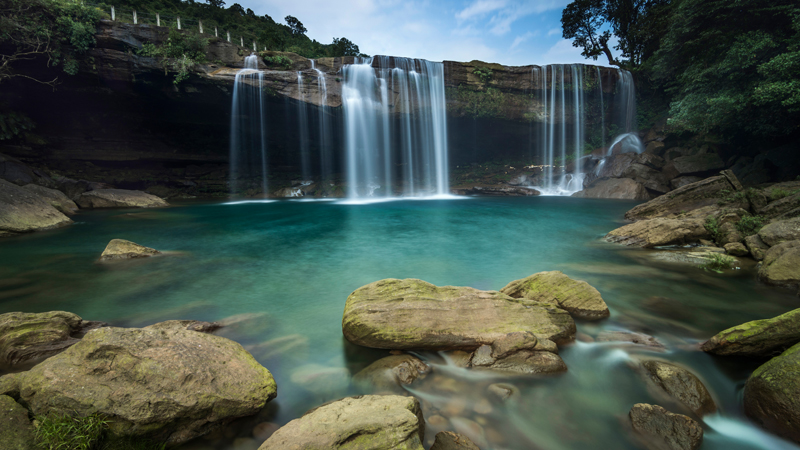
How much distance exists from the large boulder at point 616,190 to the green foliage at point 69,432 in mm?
25190

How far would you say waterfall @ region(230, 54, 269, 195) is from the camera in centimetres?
1961

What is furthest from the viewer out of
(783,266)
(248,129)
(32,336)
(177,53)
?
(248,129)

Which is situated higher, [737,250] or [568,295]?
[737,250]

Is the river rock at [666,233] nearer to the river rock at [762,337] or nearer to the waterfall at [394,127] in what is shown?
the river rock at [762,337]

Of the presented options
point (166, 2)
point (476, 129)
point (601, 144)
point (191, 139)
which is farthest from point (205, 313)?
point (166, 2)

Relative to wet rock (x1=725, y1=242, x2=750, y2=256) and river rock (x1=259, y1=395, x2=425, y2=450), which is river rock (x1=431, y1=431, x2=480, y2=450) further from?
wet rock (x1=725, y1=242, x2=750, y2=256)

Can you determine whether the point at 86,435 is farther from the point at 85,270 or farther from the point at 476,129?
the point at 476,129

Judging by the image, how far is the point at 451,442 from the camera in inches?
102

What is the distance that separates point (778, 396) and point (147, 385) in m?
5.27

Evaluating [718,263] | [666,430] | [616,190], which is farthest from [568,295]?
→ [616,190]

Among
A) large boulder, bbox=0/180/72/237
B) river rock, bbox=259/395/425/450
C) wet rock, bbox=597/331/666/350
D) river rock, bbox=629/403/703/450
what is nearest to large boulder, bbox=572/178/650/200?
wet rock, bbox=597/331/666/350

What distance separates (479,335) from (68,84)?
25.3 metres

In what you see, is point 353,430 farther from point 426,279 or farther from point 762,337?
point 426,279

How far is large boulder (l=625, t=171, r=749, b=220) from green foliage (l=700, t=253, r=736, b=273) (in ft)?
14.7
